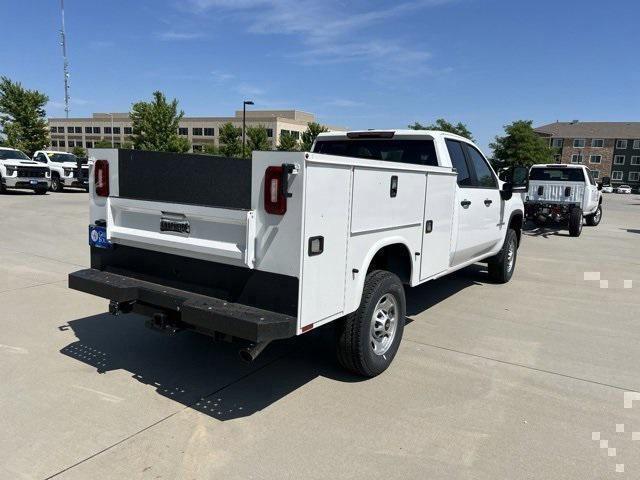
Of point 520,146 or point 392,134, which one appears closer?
point 392,134

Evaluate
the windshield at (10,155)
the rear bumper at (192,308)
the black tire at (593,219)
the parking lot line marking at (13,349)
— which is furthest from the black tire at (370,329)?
the windshield at (10,155)

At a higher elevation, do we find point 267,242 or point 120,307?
point 267,242

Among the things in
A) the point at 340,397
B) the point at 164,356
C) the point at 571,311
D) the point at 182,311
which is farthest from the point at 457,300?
the point at 182,311

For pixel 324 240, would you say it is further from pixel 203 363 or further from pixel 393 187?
pixel 203 363

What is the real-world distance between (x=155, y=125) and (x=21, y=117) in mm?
9698

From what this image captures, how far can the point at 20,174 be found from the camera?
852 inches

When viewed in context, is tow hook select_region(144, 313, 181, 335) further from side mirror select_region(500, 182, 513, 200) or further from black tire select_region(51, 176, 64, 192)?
black tire select_region(51, 176, 64, 192)

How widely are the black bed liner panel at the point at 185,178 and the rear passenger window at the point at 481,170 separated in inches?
147

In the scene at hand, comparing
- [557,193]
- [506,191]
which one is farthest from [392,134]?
[557,193]

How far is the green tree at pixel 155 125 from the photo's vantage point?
138 feet

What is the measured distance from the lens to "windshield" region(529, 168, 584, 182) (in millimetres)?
15602

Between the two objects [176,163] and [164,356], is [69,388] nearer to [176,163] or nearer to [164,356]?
[164,356]

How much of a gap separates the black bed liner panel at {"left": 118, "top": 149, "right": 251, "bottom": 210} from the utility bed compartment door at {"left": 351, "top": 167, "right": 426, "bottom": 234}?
2.69 ft

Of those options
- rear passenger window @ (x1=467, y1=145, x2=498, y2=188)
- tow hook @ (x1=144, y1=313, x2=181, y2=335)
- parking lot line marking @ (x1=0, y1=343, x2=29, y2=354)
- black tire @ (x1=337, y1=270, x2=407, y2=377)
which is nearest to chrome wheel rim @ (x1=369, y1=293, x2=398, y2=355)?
black tire @ (x1=337, y1=270, x2=407, y2=377)
